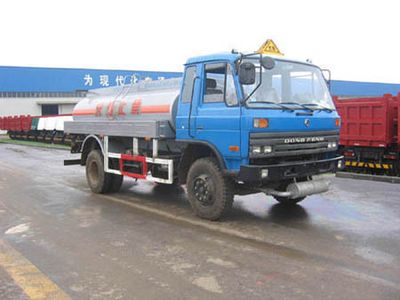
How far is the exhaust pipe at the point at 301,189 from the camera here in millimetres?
7020

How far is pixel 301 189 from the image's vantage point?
23.2 feet

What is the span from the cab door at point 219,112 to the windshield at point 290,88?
0.28 metres

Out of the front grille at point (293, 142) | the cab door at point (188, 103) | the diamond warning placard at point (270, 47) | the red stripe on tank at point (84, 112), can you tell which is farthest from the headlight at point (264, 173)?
the red stripe on tank at point (84, 112)

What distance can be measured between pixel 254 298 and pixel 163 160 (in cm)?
422

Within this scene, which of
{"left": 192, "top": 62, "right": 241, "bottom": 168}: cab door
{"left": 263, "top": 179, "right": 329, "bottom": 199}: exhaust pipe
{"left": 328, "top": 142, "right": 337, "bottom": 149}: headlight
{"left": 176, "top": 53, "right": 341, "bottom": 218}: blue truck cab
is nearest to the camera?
{"left": 176, "top": 53, "right": 341, "bottom": 218}: blue truck cab

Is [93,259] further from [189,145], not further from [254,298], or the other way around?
[189,145]

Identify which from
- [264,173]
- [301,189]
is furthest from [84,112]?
[301,189]

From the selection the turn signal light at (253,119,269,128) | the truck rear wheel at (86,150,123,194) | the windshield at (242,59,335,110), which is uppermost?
the windshield at (242,59,335,110)

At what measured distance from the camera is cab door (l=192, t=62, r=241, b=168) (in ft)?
21.9

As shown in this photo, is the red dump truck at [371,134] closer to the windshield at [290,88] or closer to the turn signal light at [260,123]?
the windshield at [290,88]

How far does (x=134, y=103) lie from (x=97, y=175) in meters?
2.11

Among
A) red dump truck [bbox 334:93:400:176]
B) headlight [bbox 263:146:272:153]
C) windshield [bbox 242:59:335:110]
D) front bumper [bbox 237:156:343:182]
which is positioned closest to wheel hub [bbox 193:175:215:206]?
front bumper [bbox 237:156:343:182]

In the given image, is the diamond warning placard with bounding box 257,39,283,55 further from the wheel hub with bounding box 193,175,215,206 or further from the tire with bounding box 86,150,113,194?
the tire with bounding box 86,150,113,194

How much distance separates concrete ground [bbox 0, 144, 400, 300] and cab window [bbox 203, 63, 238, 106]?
194 centimetres
